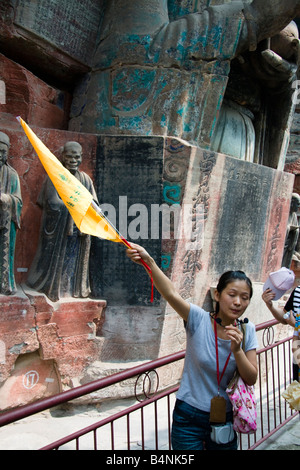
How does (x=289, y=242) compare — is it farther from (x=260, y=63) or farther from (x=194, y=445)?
(x=194, y=445)

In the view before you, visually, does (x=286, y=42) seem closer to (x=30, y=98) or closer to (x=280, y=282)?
(x=30, y=98)

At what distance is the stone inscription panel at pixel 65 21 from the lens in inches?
201

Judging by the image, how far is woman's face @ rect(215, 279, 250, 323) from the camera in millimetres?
2131

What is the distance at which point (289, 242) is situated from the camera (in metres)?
8.07

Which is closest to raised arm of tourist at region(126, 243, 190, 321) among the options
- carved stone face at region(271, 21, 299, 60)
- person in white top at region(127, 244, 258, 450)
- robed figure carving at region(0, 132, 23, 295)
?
person in white top at region(127, 244, 258, 450)

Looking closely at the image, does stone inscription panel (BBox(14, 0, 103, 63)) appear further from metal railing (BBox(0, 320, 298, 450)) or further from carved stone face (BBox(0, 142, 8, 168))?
metal railing (BBox(0, 320, 298, 450))

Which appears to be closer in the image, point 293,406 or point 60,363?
point 293,406

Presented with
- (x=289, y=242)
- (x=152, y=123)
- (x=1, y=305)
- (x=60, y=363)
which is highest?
(x=152, y=123)

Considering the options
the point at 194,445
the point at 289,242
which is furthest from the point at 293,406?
the point at 289,242

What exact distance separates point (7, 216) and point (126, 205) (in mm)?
1261

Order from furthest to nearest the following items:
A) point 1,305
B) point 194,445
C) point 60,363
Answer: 1. point 60,363
2. point 1,305
3. point 194,445

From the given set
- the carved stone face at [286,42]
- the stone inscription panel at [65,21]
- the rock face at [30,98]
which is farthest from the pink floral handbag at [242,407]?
the carved stone face at [286,42]

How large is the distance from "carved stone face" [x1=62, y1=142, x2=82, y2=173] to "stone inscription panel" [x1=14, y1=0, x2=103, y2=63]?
145 cm

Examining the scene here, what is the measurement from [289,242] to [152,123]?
3.94 meters
